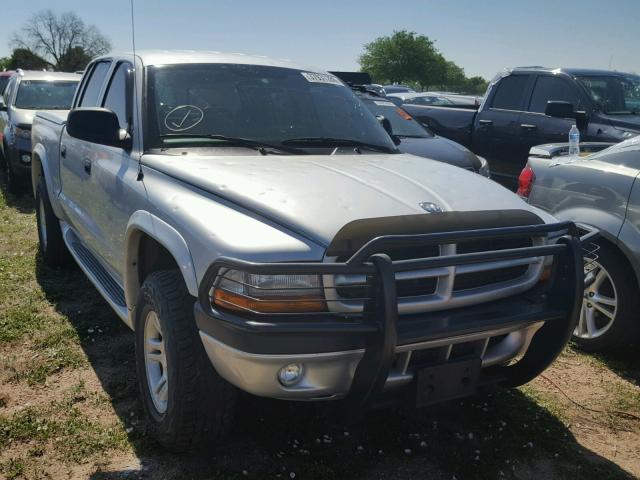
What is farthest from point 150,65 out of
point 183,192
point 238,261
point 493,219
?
point 493,219

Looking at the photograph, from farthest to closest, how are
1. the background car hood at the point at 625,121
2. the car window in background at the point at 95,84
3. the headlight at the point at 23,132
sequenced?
the headlight at the point at 23,132
the background car hood at the point at 625,121
the car window in background at the point at 95,84

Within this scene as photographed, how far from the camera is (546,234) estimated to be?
2.69m

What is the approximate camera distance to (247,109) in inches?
142

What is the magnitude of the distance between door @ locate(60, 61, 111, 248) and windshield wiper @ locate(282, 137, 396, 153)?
137 cm

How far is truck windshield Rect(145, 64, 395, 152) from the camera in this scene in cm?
343

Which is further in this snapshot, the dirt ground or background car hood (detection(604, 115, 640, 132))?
background car hood (detection(604, 115, 640, 132))

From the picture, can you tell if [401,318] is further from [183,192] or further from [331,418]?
[183,192]

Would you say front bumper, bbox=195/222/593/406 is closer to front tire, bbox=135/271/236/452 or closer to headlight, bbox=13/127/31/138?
front tire, bbox=135/271/236/452

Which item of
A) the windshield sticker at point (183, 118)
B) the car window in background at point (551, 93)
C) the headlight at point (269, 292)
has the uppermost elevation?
the car window in background at point (551, 93)

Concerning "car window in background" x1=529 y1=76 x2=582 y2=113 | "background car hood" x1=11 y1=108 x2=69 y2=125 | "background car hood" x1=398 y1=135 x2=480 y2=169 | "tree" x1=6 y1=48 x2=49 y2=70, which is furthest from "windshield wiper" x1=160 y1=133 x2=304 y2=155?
"tree" x1=6 y1=48 x2=49 y2=70

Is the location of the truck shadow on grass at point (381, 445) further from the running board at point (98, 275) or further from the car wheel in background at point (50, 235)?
the car wheel in background at point (50, 235)

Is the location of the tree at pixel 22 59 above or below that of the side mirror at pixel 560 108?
below

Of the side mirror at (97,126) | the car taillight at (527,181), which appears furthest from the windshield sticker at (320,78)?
the car taillight at (527,181)

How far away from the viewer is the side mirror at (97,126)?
333 centimetres
